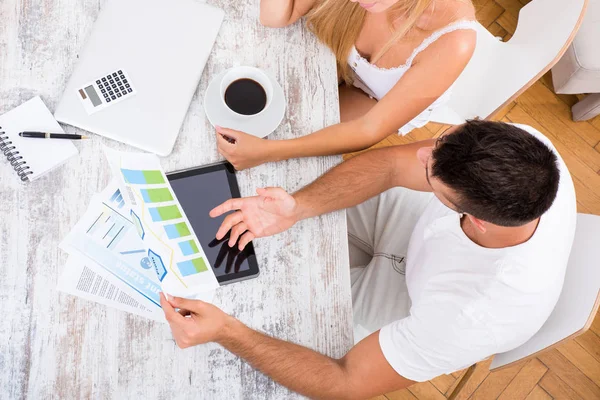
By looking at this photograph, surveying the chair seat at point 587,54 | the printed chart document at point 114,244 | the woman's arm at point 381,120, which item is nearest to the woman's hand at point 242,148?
the woman's arm at point 381,120

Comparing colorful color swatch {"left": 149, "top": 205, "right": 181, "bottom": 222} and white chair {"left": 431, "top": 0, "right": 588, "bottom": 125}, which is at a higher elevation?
white chair {"left": 431, "top": 0, "right": 588, "bottom": 125}

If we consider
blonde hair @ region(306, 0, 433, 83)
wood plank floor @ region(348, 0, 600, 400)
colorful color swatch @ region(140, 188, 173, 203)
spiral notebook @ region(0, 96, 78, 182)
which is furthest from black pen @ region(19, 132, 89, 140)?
wood plank floor @ region(348, 0, 600, 400)

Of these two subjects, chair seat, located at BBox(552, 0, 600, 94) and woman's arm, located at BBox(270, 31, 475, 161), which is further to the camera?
chair seat, located at BBox(552, 0, 600, 94)

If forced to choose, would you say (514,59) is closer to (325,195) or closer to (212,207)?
(325,195)

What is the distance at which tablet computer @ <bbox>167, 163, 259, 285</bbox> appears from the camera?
34.7 inches

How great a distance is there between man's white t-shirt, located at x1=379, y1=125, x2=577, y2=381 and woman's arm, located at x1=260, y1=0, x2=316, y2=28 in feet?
1.74

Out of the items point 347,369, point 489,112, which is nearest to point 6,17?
point 347,369

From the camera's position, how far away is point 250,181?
0.93 m

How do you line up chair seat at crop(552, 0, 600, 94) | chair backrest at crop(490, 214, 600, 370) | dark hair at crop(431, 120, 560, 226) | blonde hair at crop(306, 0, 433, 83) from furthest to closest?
chair seat at crop(552, 0, 600, 94) < blonde hair at crop(306, 0, 433, 83) < chair backrest at crop(490, 214, 600, 370) < dark hair at crop(431, 120, 560, 226)

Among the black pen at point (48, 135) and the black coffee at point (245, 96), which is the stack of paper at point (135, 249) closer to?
the black pen at point (48, 135)

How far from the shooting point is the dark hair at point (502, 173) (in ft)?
2.43

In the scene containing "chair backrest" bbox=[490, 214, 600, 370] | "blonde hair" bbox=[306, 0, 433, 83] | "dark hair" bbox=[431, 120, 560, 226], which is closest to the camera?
"dark hair" bbox=[431, 120, 560, 226]

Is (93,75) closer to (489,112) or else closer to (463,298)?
(463,298)

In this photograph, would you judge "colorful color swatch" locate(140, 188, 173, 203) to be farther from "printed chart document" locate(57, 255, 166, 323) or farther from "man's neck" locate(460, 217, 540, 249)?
"man's neck" locate(460, 217, 540, 249)
